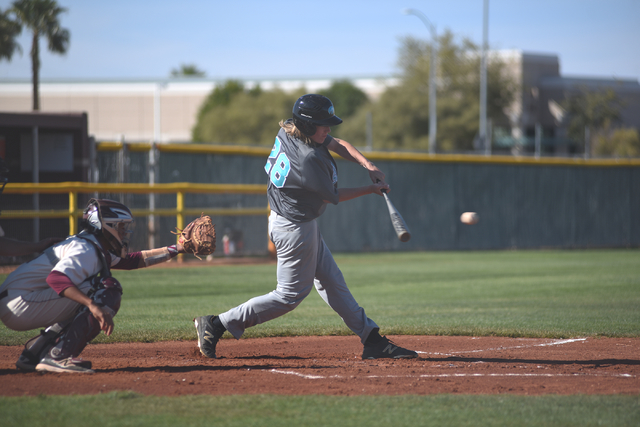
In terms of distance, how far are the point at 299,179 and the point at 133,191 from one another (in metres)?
9.99

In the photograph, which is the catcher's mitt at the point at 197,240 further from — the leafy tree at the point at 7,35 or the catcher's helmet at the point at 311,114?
the leafy tree at the point at 7,35

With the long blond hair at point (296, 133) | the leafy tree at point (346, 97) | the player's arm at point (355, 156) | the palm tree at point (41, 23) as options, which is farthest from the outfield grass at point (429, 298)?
the leafy tree at point (346, 97)

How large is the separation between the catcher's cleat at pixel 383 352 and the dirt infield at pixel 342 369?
54 mm

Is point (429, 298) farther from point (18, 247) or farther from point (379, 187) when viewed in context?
point (18, 247)

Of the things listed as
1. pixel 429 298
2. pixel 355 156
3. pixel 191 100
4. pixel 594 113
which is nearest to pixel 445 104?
pixel 594 113

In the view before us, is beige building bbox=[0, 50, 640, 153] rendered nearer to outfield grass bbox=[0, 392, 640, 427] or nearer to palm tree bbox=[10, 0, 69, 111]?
palm tree bbox=[10, 0, 69, 111]

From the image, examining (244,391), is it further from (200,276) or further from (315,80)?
(315,80)

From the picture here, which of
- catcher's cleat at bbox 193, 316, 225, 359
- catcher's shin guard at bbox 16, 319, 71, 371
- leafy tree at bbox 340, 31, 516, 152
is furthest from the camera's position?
leafy tree at bbox 340, 31, 516, 152

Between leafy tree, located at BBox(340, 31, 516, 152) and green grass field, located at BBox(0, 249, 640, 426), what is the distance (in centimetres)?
3545

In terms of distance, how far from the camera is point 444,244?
2077cm

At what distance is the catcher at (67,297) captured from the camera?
4.41 metres

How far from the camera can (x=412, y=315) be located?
331 inches

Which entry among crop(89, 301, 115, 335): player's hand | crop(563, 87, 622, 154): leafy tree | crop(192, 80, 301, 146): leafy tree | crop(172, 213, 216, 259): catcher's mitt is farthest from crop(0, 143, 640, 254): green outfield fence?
crop(192, 80, 301, 146): leafy tree

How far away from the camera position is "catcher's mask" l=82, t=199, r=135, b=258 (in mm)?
4539
